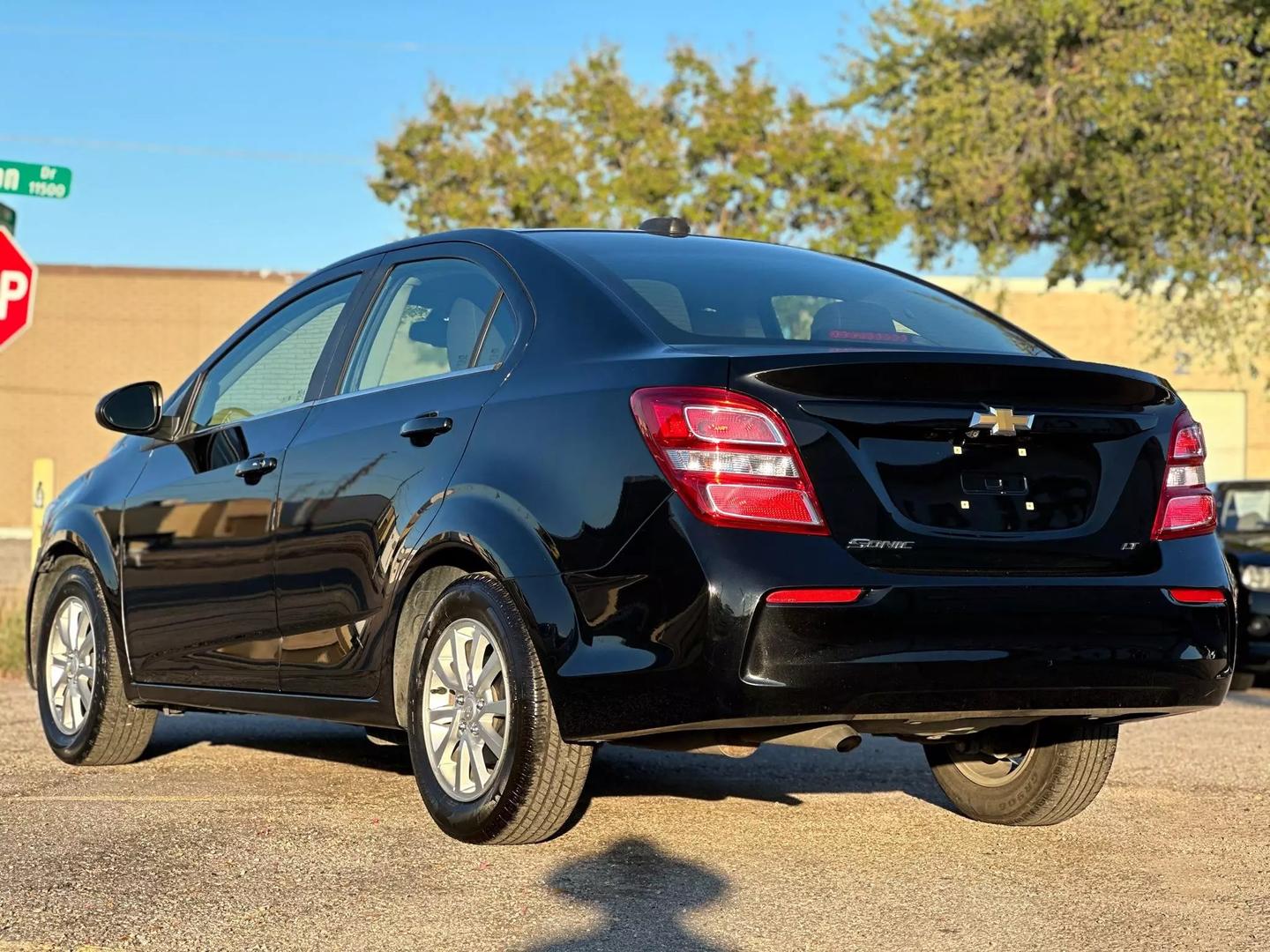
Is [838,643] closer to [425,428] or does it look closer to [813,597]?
[813,597]

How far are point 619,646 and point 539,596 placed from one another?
1.02 ft

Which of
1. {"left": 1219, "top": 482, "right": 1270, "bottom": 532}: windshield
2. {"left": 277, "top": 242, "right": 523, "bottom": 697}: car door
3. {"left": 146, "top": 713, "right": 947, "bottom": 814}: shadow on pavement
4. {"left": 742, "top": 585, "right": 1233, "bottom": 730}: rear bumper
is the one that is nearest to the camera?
{"left": 742, "top": 585, "right": 1233, "bottom": 730}: rear bumper

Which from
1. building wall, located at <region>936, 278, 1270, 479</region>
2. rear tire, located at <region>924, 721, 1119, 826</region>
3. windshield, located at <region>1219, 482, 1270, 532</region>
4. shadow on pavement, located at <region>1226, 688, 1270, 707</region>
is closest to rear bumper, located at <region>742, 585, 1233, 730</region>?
rear tire, located at <region>924, 721, 1119, 826</region>

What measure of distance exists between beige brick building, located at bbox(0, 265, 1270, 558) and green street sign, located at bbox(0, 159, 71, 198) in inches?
1200

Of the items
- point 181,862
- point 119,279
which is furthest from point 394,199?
point 181,862

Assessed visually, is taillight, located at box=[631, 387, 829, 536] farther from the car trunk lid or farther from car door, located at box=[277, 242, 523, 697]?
car door, located at box=[277, 242, 523, 697]

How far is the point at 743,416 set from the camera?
14.3 feet

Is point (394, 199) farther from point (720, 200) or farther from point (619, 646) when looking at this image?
point (619, 646)

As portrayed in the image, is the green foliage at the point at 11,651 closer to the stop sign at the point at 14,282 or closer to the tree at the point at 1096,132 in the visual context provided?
the stop sign at the point at 14,282

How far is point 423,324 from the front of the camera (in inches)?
224

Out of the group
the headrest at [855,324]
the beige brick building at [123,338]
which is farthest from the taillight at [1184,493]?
the beige brick building at [123,338]

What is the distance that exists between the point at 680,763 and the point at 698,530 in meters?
3.21

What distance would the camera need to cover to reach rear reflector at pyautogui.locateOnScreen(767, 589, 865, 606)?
4246 millimetres

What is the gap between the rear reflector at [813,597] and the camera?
4.25 m
